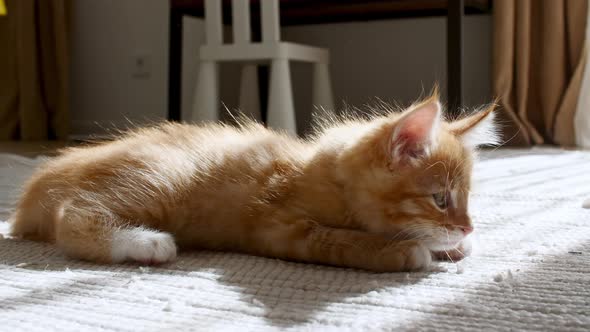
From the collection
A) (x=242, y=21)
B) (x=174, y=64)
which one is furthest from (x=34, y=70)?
(x=242, y=21)

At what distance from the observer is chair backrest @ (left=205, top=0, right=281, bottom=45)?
2.97m

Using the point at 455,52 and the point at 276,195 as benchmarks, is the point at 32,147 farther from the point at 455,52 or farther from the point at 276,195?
the point at 276,195

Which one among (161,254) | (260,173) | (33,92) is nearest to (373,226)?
(260,173)

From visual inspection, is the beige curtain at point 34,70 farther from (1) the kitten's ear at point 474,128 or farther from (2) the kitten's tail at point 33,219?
(1) the kitten's ear at point 474,128

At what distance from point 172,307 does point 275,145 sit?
502 mm

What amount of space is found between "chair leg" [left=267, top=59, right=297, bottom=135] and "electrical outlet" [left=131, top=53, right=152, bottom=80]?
157 cm

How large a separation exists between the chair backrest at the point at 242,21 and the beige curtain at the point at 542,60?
118 cm

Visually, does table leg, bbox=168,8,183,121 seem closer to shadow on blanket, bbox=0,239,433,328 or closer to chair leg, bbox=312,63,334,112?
chair leg, bbox=312,63,334,112

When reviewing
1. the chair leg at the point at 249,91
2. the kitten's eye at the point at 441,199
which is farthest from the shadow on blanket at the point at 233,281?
the chair leg at the point at 249,91

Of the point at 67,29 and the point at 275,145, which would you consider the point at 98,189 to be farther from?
the point at 67,29

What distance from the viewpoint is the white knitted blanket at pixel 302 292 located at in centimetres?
82

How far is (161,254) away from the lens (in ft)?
3.67

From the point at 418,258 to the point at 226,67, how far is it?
3160mm

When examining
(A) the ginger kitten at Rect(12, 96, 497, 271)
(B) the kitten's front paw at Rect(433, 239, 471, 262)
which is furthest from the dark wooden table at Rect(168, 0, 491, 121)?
(B) the kitten's front paw at Rect(433, 239, 471, 262)
